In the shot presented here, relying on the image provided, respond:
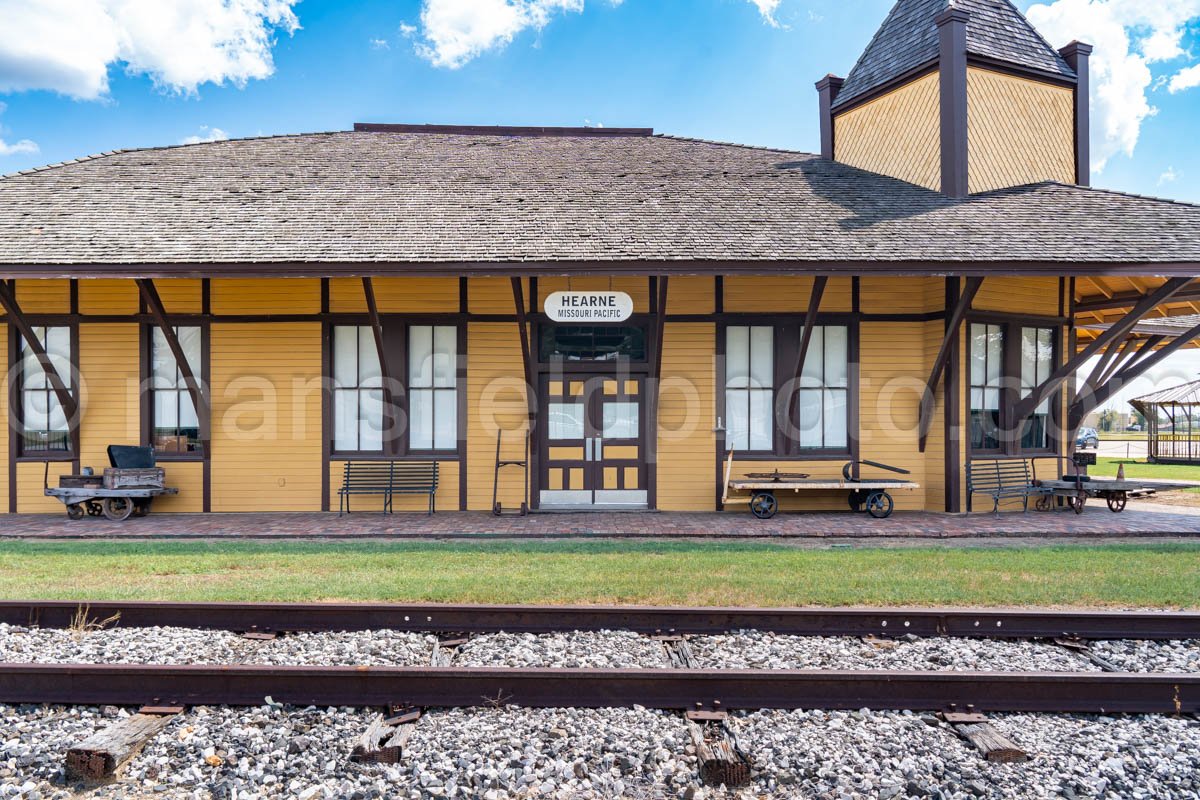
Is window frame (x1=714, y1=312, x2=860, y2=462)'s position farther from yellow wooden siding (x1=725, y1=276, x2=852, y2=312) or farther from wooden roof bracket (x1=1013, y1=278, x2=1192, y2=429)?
wooden roof bracket (x1=1013, y1=278, x2=1192, y2=429)

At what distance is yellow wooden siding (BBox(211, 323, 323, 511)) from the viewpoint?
10.9 m

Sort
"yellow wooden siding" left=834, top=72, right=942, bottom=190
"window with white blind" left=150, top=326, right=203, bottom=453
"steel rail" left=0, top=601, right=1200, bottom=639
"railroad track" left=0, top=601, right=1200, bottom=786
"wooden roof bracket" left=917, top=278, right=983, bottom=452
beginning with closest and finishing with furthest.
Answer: "railroad track" left=0, top=601, right=1200, bottom=786 < "steel rail" left=0, top=601, right=1200, bottom=639 < "wooden roof bracket" left=917, top=278, right=983, bottom=452 < "window with white blind" left=150, top=326, right=203, bottom=453 < "yellow wooden siding" left=834, top=72, right=942, bottom=190

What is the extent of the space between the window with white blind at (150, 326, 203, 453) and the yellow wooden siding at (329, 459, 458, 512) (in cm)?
215

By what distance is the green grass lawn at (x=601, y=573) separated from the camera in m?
5.88

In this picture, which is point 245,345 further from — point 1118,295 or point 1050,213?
point 1118,295

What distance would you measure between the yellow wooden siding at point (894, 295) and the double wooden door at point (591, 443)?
3.67 metres

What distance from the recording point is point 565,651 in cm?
467

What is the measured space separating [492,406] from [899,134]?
8.87 meters

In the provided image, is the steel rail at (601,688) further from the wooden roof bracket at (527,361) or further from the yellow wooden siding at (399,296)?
the yellow wooden siding at (399,296)

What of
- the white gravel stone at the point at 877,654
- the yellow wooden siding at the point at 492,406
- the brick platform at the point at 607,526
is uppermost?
the yellow wooden siding at the point at 492,406

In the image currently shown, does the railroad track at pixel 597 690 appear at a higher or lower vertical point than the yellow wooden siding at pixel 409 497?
lower

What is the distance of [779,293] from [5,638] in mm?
9711

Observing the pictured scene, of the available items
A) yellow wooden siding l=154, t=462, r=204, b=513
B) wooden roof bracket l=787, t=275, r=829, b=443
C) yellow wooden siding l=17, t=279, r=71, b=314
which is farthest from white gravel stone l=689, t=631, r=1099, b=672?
yellow wooden siding l=17, t=279, r=71, b=314

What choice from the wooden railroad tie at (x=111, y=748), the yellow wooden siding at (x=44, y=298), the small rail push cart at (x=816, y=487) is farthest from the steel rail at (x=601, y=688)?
the yellow wooden siding at (x=44, y=298)
